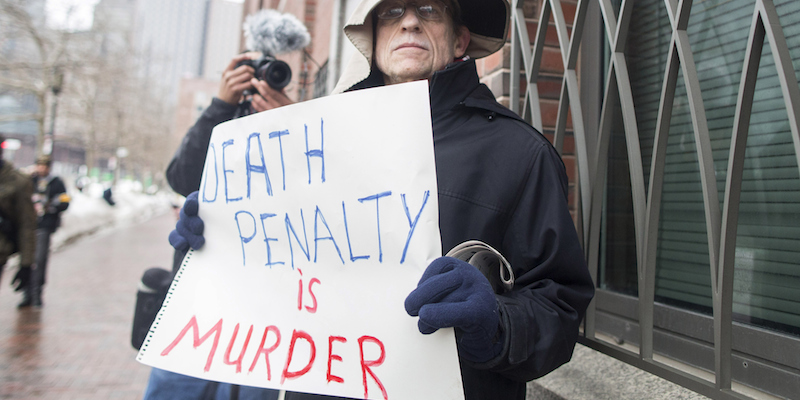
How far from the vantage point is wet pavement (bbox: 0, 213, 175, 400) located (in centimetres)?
357

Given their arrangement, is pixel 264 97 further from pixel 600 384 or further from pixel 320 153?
pixel 600 384

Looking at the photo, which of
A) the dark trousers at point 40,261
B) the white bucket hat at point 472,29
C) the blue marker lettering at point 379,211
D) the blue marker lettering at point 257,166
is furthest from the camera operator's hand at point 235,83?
the dark trousers at point 40,261

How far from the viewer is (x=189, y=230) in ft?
4.45

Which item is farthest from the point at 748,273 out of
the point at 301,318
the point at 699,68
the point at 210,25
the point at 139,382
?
the point at 210,25

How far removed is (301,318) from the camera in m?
1.13

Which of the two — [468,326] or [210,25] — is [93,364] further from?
[210,25]

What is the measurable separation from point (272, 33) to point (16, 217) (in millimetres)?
4431

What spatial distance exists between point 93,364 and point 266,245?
369 centimetres

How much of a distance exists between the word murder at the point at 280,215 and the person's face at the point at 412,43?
37cm

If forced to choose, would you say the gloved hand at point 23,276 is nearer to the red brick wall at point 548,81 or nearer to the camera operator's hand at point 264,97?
the camera operator's hand at point 264,97

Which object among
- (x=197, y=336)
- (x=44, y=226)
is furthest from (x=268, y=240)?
(x=44, y=226)

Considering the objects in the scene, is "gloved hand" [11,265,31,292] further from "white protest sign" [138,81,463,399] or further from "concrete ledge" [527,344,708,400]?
"concrete ledge" [527,344,708,400]

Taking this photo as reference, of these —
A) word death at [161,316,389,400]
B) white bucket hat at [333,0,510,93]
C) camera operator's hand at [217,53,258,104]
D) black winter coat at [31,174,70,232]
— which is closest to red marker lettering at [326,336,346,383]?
word death at [161,316,389,400]

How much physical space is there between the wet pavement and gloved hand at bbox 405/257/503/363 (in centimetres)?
334
